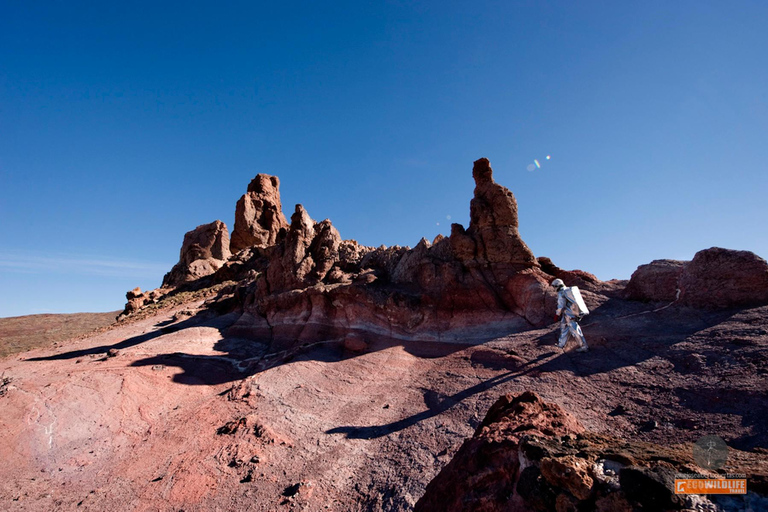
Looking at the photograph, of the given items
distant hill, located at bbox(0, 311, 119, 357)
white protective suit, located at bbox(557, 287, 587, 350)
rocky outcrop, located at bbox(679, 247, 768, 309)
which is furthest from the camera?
distant hill, located at bbox(0, 311, 119, 357)

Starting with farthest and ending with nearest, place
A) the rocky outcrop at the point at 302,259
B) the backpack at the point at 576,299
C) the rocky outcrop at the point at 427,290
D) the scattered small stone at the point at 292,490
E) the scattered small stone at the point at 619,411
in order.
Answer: the rocky outcrop at the point at 302,259
the rocky outcrop at the point at 427,290
the backpack at the point at 576,299
the scattered small stone at the point at 619,411
the scattered small stone at the point at 292,490

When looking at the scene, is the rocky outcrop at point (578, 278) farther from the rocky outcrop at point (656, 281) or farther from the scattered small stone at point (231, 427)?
the scattered small stone at point (231, 427)

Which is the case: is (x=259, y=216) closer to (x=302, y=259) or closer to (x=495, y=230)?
(x=302, y=259)

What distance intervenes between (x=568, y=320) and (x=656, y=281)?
366 centimetres

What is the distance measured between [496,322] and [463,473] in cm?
850

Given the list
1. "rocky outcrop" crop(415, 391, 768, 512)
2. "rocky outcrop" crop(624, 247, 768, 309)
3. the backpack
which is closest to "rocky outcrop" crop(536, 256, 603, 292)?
"rocky outcrop" crop(624, 247, 768, 309)

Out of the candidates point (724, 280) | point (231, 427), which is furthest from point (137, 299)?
point (724, 280)

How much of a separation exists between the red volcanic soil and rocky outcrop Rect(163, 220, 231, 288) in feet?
71.7

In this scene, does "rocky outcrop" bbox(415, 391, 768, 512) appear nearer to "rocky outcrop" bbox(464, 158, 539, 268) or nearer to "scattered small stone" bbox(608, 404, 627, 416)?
"scattered small stone" bbox(608, 404, 627, 416)

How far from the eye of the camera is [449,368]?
30.4ft

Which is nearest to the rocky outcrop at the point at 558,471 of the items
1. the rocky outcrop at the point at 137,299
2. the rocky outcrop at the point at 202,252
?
the rocky outcrop at the point at 137,299

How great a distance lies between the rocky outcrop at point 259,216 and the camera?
130 ft

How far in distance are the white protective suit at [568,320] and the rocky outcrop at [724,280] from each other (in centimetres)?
302

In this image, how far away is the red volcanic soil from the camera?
5.49 m
